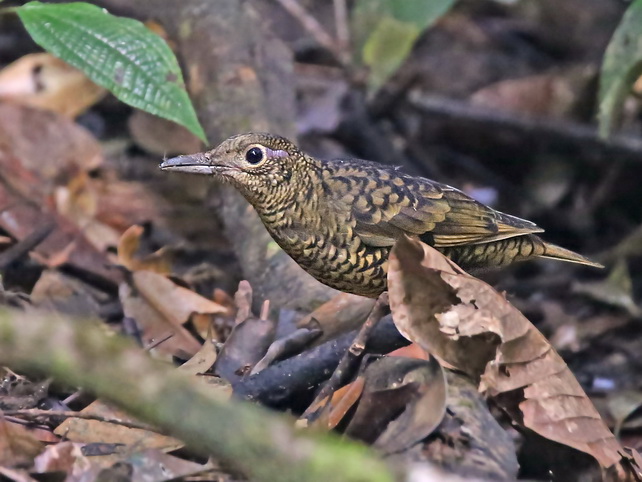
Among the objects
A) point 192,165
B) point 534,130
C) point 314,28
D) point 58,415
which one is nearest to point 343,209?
point 192,165

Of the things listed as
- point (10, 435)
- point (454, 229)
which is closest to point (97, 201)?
point (454, 229)

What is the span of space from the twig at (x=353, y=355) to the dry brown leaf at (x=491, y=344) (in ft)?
0.51

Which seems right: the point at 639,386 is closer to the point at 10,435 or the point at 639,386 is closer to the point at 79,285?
the point at 79,285

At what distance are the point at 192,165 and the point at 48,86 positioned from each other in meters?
2.32

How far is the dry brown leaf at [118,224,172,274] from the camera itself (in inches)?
193

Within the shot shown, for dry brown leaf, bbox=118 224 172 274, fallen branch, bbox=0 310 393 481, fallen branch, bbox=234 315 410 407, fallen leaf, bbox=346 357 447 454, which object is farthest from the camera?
dry brown leaf, bbox=118 224 172 274

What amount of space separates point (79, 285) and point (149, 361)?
292cm

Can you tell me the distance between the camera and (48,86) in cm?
610

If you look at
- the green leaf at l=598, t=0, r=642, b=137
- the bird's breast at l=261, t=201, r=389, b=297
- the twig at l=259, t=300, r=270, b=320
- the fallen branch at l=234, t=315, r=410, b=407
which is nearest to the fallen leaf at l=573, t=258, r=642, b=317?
the green leaf at l=598, t=0, r=642, b=137

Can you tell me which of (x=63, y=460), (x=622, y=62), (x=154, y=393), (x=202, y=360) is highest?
(x=622, y=62)

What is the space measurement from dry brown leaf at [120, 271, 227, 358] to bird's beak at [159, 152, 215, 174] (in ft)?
2.31

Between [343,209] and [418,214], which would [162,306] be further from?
[418,214]

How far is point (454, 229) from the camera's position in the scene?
4.48 m

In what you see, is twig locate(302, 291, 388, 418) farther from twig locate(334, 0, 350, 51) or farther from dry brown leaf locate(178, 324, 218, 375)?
twig locate(334, 0, 350, 51)
